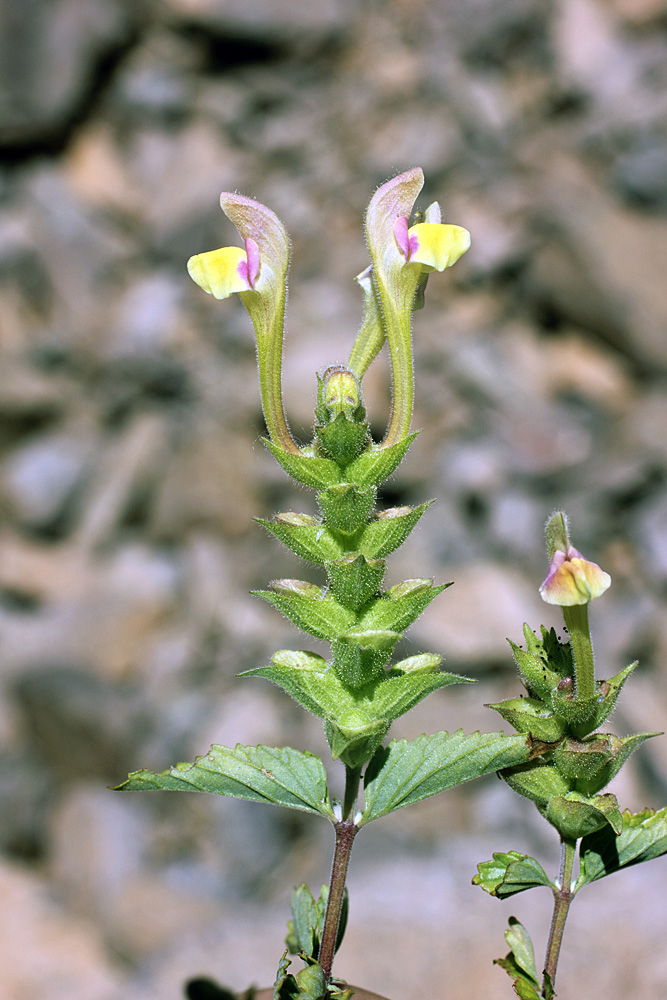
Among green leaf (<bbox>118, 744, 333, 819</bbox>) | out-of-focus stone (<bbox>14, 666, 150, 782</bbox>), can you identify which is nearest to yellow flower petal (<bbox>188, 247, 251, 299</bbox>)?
green leaf (<bbox>118, 744, 333, 819</bbox>)

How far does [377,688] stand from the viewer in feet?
1.95

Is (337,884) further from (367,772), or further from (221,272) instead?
(221,272)

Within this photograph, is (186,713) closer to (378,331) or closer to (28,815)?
(28,815)

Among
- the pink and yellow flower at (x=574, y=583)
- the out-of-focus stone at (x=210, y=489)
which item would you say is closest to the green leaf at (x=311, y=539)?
the pink and yellow flower at (x=574, y=583)

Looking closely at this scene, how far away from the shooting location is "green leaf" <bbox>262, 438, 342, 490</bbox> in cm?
59

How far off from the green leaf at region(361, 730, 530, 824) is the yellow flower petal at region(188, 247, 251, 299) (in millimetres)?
343

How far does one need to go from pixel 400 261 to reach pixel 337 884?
0.43m

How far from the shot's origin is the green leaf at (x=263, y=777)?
606 millimetres

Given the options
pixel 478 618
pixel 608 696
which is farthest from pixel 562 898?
pixel 478 618

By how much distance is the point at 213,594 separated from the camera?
3.97 metres

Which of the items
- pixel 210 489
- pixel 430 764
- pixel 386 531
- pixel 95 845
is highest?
pixel 210 489

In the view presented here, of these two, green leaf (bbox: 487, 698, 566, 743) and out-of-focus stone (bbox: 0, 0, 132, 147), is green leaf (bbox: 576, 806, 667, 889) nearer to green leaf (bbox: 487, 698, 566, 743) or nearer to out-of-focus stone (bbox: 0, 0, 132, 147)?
green leaf (bbox: 487, 698, 566, 743)

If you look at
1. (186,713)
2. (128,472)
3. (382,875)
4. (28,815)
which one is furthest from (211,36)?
(382,875)

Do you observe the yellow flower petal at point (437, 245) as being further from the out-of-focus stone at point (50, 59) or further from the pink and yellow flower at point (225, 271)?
the out-of-focus stone at point (50, 59)
